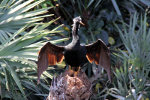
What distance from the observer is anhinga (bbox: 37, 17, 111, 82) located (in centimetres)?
231

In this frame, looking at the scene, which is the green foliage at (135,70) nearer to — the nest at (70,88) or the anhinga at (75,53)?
the anhinga at (75,53)

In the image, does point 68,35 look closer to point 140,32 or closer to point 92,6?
point 92,6

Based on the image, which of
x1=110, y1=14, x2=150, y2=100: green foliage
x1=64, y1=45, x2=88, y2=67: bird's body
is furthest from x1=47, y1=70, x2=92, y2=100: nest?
x1=110, y1=14, x2=150, y2=100: green foliage

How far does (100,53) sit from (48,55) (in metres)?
0.41

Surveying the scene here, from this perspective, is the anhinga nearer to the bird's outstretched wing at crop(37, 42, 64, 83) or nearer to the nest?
the bird's outstretched wing at crop(37, 42, 64, 83)

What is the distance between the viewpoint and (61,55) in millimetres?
2527

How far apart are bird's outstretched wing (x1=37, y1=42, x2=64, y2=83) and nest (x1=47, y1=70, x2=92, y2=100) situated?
0.45ft

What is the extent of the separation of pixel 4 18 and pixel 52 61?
61cm

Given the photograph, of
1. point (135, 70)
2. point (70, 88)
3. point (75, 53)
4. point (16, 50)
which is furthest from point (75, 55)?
point (135, 70)

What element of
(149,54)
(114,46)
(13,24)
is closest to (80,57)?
(13,24)

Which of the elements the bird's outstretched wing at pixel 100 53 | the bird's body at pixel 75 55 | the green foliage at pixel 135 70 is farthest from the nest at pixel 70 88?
the green foliage at pixel 135 70

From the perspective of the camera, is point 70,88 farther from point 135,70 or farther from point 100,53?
point 135,70

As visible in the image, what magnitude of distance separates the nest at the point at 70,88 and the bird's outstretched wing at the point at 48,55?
0.45ft

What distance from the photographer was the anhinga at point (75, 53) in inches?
90.8
